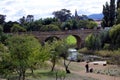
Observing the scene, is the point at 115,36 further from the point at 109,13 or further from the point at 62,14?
the point at 62,14

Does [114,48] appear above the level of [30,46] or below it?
below

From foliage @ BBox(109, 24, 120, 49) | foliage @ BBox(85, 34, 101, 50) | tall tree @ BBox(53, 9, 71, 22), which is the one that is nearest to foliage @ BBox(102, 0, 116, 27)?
foliage @ BBox(85, 34, 101, 50)

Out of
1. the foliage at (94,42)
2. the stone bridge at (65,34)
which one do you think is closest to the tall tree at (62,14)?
the stone bridge at (65,34)

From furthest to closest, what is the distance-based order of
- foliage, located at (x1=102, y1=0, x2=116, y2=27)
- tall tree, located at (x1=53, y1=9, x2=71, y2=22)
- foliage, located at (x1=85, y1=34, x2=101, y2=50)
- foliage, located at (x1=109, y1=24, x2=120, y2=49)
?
tall tree, located at (x1=53, y1=9, x2=71, y2=22) < foliage, located at (x1=102, y1=0, x2=116, y2=27) < foliage, located at (x1=85, y1=34, x2=101, y2=50) < foliage, located at (x1=109, y1=24, x2=120, y2=49)

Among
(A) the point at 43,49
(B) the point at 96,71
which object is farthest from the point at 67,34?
(A) the point at 43,49

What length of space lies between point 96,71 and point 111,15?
43.7 meters

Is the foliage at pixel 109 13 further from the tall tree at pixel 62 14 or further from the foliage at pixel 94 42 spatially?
the tall tree at pixel 62 14

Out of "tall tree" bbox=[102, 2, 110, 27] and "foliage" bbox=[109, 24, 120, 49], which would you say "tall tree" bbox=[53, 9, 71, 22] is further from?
"foliage" bbox=[109, 24, 120, 49]

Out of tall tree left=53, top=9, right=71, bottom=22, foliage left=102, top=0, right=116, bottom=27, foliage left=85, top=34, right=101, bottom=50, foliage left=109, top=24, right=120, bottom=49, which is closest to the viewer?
foliage left=109, top=24, right=120, bottom=49

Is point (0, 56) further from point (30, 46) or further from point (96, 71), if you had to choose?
point (96, 71)

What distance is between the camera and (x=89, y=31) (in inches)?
3949

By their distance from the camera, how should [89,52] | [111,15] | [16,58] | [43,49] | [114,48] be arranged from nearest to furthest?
[16,58]
[43,49]
[114,48]
[89,52]
[111,15]

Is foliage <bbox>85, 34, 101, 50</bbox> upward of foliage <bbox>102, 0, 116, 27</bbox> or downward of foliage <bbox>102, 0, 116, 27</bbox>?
downward

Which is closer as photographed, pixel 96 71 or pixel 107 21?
pixel 96 71
